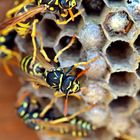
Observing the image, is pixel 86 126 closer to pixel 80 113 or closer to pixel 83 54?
pixel 80 113

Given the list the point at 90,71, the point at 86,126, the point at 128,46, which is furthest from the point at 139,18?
the point at 86,126

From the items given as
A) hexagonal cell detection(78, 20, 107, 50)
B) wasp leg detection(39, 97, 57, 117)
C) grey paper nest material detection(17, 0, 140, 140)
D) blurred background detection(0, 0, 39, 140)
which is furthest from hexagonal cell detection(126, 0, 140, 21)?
blurred background detection(0, 0, 39, 140)

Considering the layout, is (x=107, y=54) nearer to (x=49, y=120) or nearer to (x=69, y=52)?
(x=69, y=52)

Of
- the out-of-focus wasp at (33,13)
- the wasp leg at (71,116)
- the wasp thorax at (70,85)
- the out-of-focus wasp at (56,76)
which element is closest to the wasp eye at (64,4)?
the out-of-focus wasp at (33,13)

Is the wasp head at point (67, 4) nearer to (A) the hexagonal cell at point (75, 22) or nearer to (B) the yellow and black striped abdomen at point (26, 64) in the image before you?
(A) the hexagonal cell at point (75, 22)

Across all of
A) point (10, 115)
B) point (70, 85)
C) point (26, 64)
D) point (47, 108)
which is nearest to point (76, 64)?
point (70, 85)

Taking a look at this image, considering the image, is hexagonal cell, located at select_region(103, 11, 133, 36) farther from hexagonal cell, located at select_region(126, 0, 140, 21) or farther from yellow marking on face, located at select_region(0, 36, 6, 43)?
yellow marking on face, located at select_region(0, 36, 6, 43)
